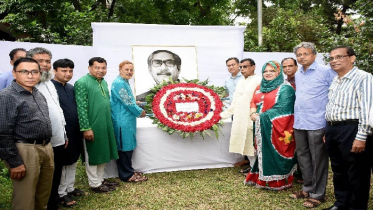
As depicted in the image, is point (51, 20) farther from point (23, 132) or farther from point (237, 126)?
point (23, 132)

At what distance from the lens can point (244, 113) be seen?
4.91 meters

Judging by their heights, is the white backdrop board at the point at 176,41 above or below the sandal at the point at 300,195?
above

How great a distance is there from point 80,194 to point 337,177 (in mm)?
3203

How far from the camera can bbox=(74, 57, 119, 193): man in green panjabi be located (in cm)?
387

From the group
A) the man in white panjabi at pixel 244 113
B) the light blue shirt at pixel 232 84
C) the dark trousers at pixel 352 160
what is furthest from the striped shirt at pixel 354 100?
the light blue shirt at pixel 232 84

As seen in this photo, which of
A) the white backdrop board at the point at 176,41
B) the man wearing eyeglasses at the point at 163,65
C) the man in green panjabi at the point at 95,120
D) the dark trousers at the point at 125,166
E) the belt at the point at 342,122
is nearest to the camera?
the belt at the point at 342,122

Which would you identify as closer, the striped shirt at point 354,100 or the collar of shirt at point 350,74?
the striped shirt at point 354,100

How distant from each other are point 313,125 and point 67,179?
312cm

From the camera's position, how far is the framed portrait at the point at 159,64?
19.8ft

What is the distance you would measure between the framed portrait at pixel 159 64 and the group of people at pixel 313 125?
1734 mm

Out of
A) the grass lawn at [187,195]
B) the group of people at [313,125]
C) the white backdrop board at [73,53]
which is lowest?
the grass lawn at [187,195]

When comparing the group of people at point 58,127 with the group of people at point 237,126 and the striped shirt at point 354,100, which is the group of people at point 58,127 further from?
the striped shirt at point 354,100

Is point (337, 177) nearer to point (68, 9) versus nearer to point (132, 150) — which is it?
point (132, 150)

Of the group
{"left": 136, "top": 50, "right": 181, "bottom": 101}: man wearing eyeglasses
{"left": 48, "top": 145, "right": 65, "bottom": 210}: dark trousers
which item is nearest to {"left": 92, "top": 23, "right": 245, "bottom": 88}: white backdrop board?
{"left": 136, "top": 50, "right": 181, "bottom": 101}: man wearing eyeglasses
